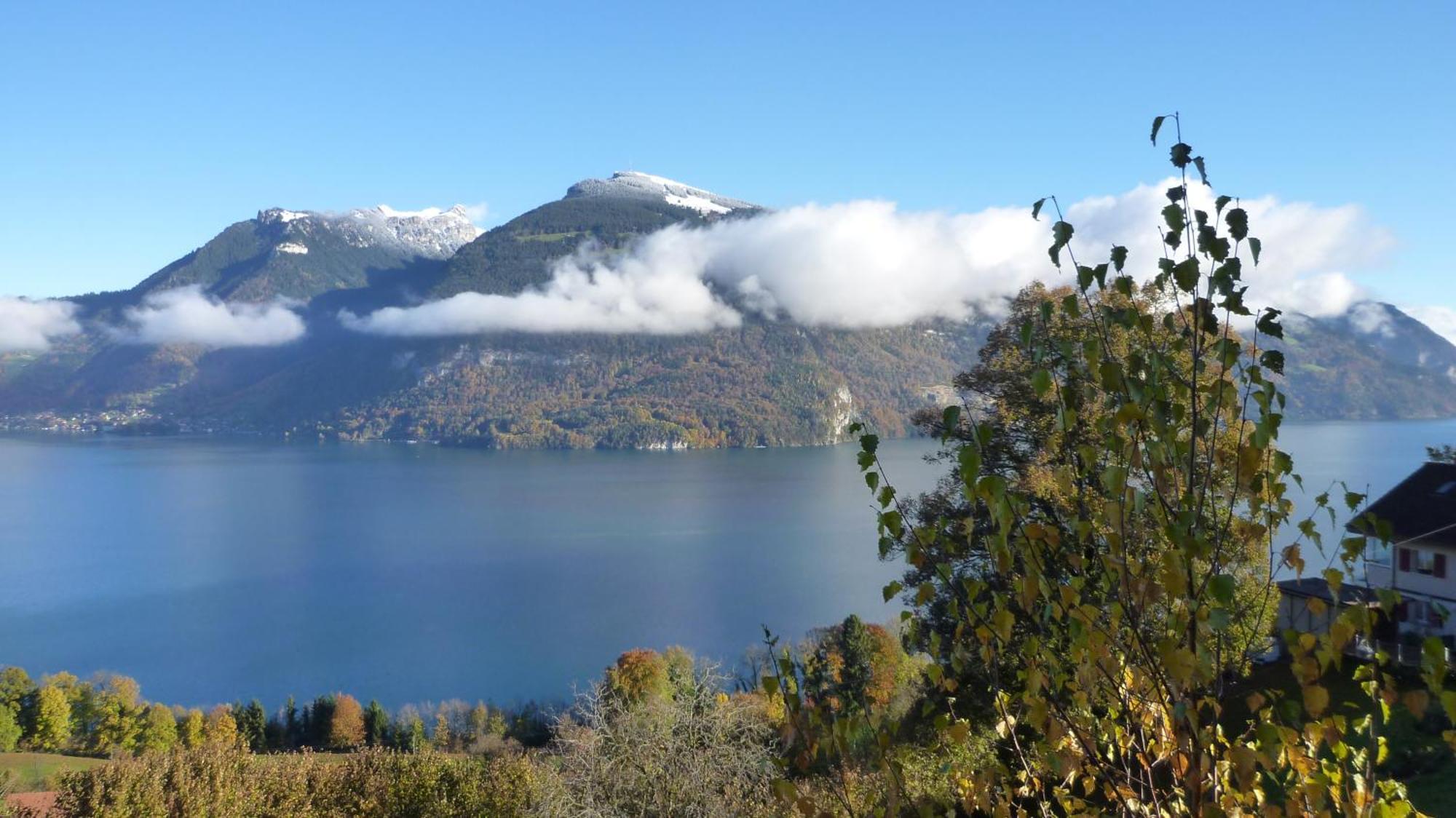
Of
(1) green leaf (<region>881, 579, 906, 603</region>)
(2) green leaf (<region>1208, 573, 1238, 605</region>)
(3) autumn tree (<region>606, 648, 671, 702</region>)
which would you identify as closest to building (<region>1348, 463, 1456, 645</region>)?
(1) green leaf (<region>881, 579, 906, 603</region>)

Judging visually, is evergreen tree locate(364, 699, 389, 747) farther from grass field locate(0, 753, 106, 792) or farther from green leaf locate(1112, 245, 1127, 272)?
green leaf locate(1112, 245, 1127, 272)

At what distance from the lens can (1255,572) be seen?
327 inches

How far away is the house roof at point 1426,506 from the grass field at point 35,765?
1935cm

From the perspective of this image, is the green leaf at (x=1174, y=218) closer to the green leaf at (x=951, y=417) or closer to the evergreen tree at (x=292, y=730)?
the green leaf at (x=951, y=417)

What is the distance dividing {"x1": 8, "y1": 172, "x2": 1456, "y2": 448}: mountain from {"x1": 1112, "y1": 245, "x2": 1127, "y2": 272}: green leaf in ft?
378

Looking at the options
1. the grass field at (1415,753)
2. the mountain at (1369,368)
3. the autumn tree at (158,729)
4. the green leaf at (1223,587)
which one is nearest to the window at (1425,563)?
the grass field at (1415,753)

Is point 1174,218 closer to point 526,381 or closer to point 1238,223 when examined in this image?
point 1238,223

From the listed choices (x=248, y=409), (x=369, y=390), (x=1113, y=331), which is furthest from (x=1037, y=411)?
(x=248, y=409)

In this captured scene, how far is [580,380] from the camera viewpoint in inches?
5748

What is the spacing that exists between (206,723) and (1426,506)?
81.0 feet

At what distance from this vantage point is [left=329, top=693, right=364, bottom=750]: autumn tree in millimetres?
23797

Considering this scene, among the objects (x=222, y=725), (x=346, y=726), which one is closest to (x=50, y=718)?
(x=222, y=725)

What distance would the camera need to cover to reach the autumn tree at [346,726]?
23.8m

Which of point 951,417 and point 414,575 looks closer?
point 951,417
